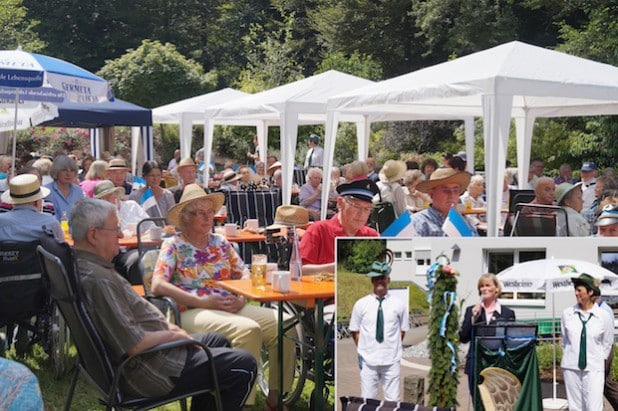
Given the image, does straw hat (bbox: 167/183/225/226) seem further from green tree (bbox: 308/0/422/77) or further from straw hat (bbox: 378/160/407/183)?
green tree (bbox: 308/0/422/77)

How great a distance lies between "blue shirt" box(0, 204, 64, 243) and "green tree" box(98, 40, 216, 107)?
30.0m

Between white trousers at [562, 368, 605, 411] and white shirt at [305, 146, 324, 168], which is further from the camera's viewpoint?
white shirt at [305, 146, 324, 168]

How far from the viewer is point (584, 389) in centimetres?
377

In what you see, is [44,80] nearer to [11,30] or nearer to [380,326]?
[380,326]

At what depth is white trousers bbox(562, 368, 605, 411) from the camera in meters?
3.76

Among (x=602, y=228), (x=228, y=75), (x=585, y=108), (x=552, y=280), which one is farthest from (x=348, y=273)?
(x=228, y=75)

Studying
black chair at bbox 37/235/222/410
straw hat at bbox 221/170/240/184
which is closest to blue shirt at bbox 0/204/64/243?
black chair at bbox 37/235/222/410

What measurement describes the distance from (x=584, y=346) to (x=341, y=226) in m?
2.15

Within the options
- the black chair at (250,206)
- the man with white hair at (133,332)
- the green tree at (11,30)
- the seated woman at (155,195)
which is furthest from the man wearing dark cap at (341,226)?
the green tree at (11,30)

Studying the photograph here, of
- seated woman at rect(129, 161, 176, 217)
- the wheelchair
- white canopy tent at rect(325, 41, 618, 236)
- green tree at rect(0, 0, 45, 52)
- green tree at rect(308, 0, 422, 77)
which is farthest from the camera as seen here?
green tree at rect(308, 0, 422, 77)

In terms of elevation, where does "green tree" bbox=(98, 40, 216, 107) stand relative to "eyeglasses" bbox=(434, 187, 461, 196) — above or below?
above

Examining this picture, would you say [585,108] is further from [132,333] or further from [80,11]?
[80,11]

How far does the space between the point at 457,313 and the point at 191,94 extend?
34.6 meters

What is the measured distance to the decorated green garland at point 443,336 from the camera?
371 centimetres
